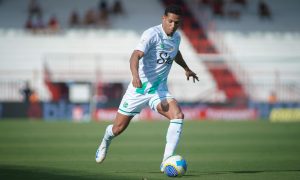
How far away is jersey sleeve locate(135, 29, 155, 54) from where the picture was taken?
10148mm

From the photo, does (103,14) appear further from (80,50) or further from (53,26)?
(53,26)

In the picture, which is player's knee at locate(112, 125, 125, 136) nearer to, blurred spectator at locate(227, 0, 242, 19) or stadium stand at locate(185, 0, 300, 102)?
stadium stand at locate(185, 0, 300, 102)

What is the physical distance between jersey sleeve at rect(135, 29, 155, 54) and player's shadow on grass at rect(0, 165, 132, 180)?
6.28ft

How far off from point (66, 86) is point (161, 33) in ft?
81.4

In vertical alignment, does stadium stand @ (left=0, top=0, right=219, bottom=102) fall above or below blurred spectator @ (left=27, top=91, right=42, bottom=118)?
above

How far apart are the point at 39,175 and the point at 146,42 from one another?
98.3 inches

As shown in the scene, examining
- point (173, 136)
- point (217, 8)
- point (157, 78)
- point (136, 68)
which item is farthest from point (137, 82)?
point (217, 8)

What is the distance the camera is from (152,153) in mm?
14945

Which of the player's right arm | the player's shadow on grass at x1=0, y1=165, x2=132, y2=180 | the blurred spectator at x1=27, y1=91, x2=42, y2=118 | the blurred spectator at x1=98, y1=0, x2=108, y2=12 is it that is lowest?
the blurred spectator at x1=27, y1=91, x2=42, y2=118

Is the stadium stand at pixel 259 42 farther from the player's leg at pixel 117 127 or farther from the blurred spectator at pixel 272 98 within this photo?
the player's leg at pixel 117 127

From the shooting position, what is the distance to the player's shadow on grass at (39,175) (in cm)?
955

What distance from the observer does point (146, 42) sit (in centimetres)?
1019

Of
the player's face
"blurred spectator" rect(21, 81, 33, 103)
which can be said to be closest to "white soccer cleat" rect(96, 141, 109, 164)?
the player's face

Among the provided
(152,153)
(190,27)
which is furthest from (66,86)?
(152,153)
